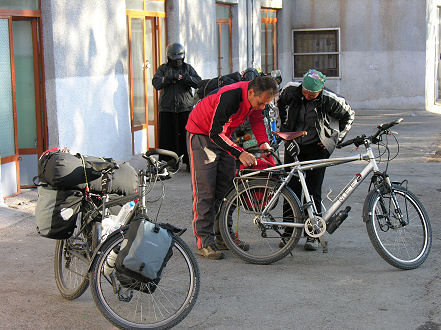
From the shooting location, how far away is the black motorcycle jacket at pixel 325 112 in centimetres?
696

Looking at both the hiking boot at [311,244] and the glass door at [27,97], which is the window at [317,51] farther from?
the hiking boot at [311,244]

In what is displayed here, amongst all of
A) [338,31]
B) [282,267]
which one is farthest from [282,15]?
[282,267]

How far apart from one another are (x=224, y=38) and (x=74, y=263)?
12.1 metres

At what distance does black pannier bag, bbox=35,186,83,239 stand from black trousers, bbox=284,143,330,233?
2312 mm

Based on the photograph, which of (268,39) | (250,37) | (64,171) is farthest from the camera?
(268,39)

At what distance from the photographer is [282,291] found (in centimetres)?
585

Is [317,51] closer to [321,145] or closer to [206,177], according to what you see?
[321,145]

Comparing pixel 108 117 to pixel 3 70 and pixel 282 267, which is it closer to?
pixel 3 70

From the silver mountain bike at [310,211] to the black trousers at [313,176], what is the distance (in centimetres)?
31

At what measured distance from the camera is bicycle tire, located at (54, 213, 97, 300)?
5.36 meters

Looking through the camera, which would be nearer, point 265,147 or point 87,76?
point 265,147

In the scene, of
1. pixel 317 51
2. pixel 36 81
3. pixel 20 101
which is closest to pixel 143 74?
pixel 36 81

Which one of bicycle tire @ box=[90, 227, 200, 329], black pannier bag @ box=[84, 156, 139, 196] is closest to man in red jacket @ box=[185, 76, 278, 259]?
black pannier bag @ box=[84, 156, 139, 196]

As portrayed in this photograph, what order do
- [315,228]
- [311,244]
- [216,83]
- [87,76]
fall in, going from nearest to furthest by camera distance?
[315,228] < [311,244] < [216,83] < [87,76]
